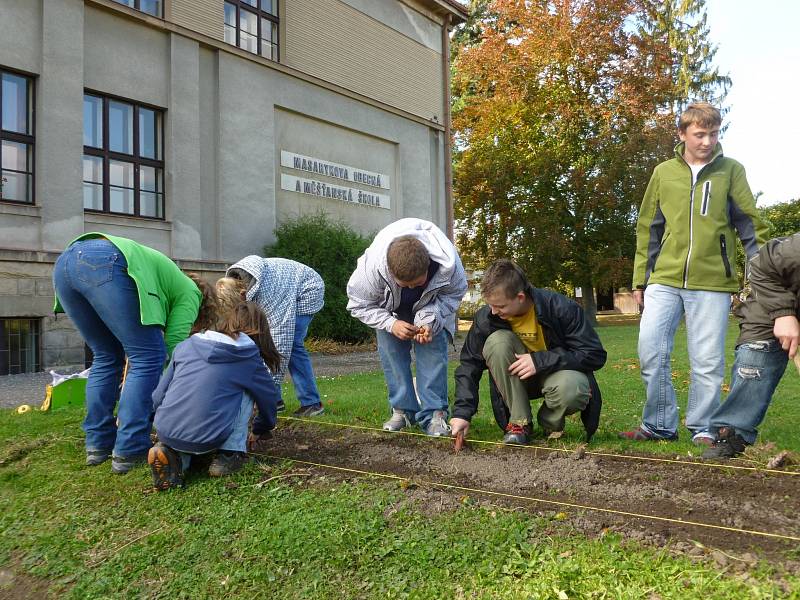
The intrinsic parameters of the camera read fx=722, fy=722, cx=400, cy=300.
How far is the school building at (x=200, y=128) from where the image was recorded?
10.9 m

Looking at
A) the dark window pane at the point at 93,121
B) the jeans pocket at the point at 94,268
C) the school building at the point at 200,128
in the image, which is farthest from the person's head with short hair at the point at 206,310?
the dark window pane at the point at 93,121

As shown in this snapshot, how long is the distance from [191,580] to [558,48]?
1050 inches

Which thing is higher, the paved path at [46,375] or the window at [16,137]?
the window at [16,137]

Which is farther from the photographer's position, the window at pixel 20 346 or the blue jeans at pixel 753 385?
the window at pixel 20 346

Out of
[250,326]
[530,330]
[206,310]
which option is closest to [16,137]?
[206,310]

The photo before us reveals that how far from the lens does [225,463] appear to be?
3953mm

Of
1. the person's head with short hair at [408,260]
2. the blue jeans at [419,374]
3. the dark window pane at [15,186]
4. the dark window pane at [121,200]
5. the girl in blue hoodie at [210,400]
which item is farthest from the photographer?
the dark window pane at [121,200]

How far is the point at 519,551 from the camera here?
2.57m

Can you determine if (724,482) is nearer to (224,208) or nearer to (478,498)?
(478,498)

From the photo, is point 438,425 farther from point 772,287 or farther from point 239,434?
point 772,287

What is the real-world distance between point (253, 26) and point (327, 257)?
5105 mm

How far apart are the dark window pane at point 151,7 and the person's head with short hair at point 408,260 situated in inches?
413

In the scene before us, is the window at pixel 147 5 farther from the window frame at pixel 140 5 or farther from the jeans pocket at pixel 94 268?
the jeans pocket at pixel 94 268

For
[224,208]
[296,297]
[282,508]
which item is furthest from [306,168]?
[282,508]
